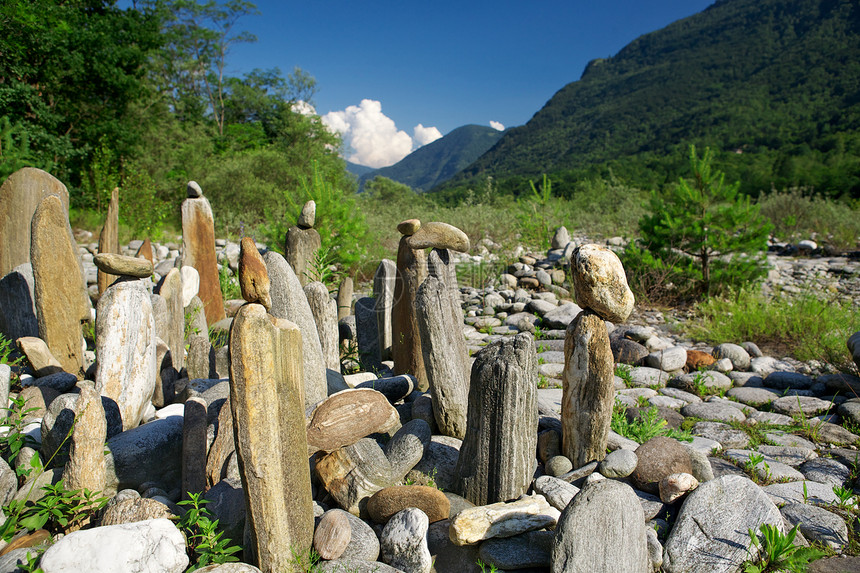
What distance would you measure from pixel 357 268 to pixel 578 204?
15274 millimetres

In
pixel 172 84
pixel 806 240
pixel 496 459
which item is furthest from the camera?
pixel 172 84

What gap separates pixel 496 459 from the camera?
2312 mm

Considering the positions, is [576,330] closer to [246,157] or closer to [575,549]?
[575,549]

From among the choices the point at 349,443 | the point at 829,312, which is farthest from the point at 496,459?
the point at 829,312

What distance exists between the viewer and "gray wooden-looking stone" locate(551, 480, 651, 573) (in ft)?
5.96

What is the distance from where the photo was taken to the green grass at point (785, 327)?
513cm

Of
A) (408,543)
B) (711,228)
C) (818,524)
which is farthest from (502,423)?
(711,228)

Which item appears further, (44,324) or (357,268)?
(357,268)

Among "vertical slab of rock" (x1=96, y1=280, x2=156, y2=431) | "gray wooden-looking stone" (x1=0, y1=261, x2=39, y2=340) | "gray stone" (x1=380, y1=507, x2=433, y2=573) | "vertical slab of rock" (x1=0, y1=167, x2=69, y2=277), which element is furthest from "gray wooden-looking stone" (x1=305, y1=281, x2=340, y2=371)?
"vertical slab of rock" (x1=0, y1=167, x2=69, y2=277)

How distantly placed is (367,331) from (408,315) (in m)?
0.81

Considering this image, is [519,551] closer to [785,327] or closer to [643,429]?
[643,429]

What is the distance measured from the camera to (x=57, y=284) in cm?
339

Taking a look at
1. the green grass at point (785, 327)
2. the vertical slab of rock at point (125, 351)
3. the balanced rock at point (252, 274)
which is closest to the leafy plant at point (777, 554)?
the balanced rock at point (252, 274)

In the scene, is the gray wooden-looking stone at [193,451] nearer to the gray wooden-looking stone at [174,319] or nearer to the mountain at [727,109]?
the gray wooden-looking stone at [174,319]
